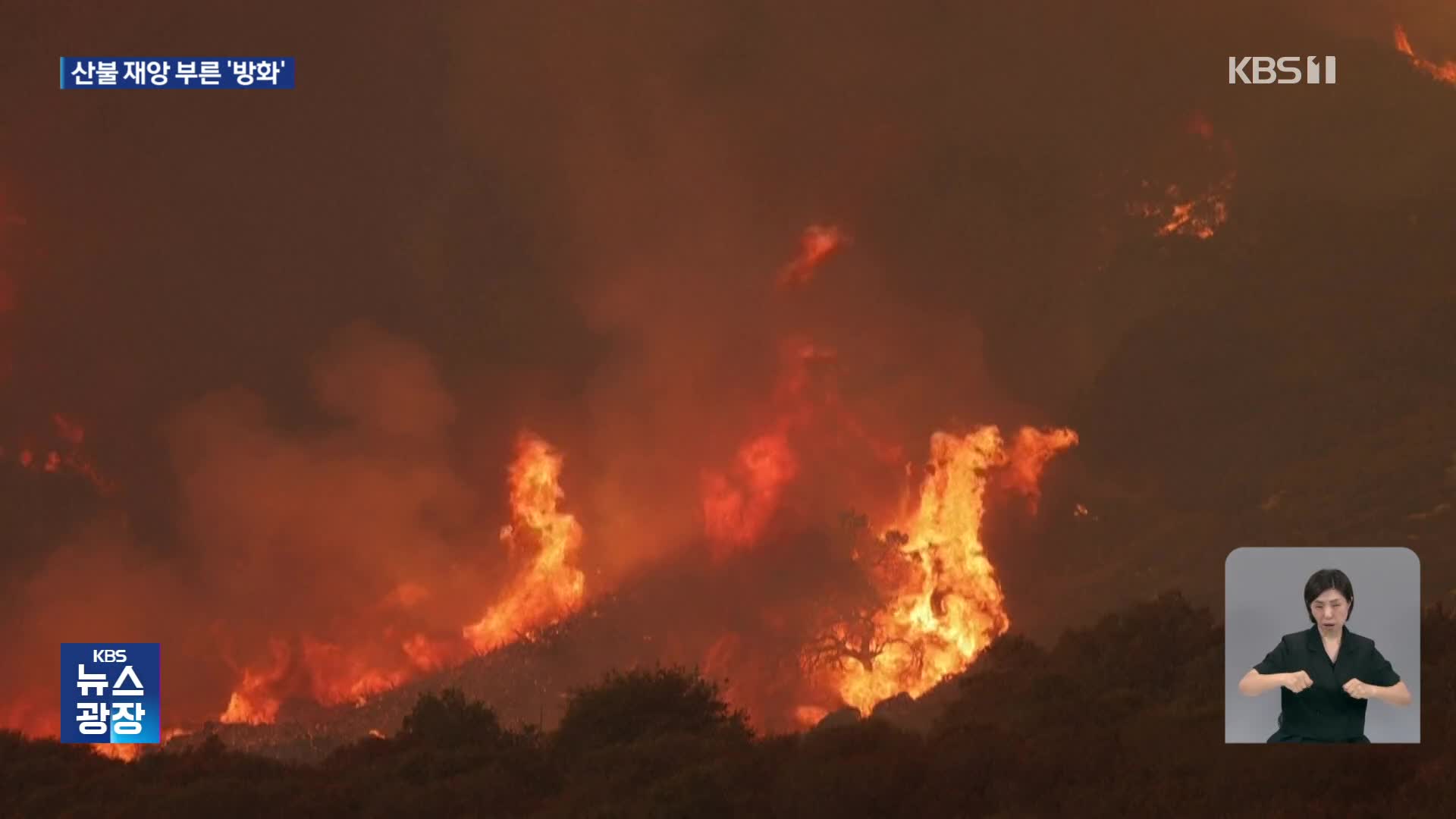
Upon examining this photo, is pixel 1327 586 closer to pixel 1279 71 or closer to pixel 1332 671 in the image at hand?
pixel 1332 671

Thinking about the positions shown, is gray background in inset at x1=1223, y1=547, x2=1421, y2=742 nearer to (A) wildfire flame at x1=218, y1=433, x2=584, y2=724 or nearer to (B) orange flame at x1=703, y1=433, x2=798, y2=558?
(A) wildfire flame at x1=218, y1=433, x2=584, y2=724

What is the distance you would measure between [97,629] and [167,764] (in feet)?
244

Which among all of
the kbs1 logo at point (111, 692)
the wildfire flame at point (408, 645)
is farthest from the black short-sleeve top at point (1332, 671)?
the wildfire flame at point (408, 645)

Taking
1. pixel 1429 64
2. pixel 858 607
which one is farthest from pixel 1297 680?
pixel 1429 64

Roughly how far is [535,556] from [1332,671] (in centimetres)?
8389

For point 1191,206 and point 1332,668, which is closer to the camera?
point 1332,668

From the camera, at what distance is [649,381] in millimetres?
109250

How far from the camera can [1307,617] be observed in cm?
1688

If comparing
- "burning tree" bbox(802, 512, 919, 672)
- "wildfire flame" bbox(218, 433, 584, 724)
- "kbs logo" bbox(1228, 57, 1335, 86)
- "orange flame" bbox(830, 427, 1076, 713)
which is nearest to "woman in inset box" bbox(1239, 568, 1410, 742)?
"orange flame" bbox(830, 427, 1076, 713)

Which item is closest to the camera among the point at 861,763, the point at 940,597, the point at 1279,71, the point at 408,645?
the point at 861,763

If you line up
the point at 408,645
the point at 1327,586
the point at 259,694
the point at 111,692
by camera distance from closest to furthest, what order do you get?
1. the point at 1327,586
2. the point at 111,692
3. the point at 259,694
4. the point at 408,645

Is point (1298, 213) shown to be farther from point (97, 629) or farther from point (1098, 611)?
point (97, 629)

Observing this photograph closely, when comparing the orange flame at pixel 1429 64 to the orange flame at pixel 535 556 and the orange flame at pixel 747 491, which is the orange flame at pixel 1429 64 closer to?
the orange flame at pixel 747 491

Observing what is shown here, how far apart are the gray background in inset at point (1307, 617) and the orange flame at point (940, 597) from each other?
193 feet
